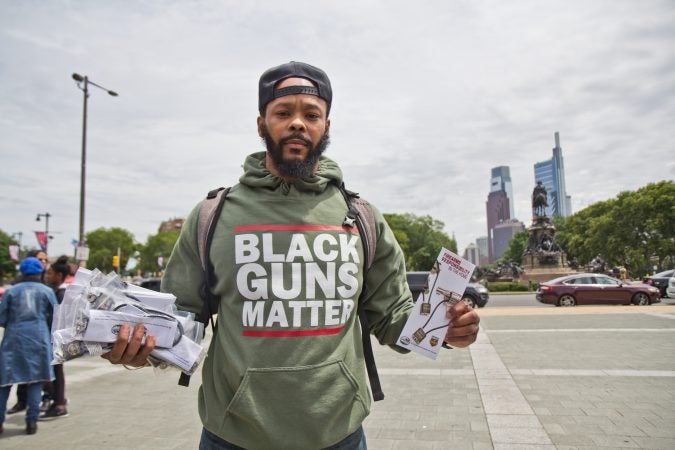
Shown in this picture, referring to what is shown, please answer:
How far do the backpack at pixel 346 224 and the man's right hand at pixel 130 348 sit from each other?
0.76 feet

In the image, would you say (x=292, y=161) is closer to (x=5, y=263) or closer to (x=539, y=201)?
(x=539, y=201)

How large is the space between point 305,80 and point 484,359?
24.0ft

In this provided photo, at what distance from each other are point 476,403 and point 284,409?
457cm

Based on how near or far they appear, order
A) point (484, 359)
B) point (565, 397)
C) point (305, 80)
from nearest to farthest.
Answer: point (305, 80), point (565, 397), point (484, 359)

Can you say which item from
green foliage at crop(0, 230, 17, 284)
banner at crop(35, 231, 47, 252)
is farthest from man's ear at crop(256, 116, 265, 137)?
green foliage at crop(0, 230, 17, 284)

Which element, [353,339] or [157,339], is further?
[353,339]

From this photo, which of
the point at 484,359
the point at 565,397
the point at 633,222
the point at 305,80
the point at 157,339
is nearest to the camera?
the point at 157,339

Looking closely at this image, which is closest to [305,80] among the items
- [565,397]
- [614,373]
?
[565,397]

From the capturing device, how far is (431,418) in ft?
16.3

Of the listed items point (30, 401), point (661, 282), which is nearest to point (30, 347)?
point (30, 401)

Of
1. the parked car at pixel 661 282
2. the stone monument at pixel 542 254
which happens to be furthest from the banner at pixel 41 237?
the stone monument at pixel 542 254

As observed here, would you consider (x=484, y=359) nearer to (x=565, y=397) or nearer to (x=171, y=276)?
(x=565, y=397)

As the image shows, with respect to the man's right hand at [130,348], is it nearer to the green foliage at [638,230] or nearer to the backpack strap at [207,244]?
the backpack strap at [207,244]

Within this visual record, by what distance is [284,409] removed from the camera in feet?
4.98
